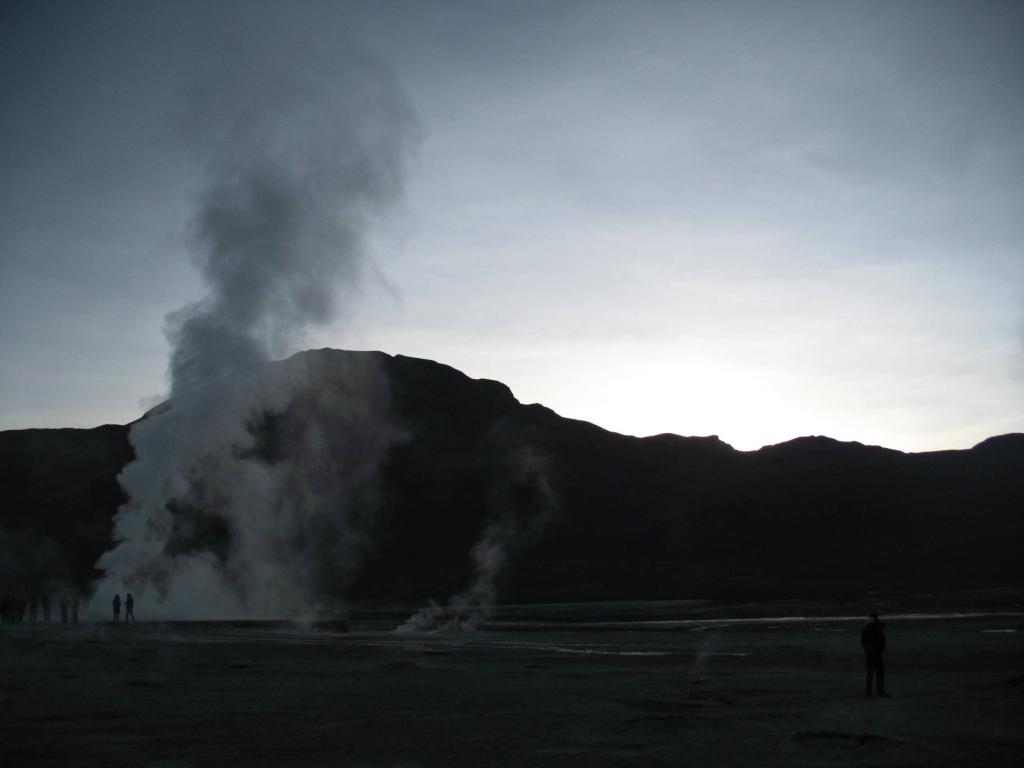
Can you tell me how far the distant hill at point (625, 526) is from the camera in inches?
5295

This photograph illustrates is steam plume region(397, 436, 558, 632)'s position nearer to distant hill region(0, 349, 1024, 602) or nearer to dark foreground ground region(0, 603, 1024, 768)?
distant hill region(0, 349, 1024, 602)

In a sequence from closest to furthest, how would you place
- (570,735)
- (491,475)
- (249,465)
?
1. (570,735)
2. (249,465)
3. (491,475)

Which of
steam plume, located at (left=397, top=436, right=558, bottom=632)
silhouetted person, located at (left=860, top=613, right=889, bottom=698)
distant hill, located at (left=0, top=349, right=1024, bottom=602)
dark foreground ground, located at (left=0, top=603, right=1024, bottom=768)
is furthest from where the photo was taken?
steam plume, located at (left=397, top=436, right=558, bottom=632)

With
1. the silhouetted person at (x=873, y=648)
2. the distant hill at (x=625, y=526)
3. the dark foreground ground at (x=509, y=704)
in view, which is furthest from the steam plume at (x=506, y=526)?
the silhouetted person at (x=873, y=648)

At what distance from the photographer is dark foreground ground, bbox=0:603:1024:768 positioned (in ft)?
46.6

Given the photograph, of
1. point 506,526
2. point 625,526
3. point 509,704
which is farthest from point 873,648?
point 506,526

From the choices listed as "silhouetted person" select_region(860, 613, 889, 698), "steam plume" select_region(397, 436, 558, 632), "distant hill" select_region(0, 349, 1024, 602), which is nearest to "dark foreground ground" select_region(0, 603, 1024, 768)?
"silhouetted person" select_region(860, 613, 889, 698)

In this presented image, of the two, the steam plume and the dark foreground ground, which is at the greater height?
the steam plume

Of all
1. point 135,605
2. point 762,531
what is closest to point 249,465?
point 135,605

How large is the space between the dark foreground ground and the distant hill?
82.6 metres

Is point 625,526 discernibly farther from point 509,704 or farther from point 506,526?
point 509,704

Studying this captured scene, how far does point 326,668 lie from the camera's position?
2884 cm

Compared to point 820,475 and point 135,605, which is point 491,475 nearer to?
point 820,475

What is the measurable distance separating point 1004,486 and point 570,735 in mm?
183158
